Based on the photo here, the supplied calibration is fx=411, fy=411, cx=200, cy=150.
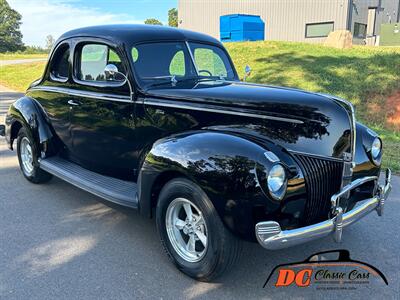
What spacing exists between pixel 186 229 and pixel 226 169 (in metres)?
0.70

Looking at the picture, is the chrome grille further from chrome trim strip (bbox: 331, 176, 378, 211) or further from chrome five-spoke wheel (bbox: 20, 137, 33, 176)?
chrome five-spoke wheel (bbox: 20, 137, 33, 176)

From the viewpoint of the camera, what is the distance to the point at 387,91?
463 inches

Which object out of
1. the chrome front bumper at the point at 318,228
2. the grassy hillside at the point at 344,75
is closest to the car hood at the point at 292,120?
the chrome front bumper at the point at 318,228

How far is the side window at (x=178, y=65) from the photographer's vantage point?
427 centimetres

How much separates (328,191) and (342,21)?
29.8 m

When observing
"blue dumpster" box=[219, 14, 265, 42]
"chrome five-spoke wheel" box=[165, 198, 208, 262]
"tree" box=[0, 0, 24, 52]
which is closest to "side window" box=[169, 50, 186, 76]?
"chrome five-spoke wheel" box=[165, 198, 208, 262]

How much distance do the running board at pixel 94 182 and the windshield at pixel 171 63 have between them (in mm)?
1033

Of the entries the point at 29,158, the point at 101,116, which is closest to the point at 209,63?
the point at 101,116

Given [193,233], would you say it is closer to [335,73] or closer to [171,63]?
[171,63]

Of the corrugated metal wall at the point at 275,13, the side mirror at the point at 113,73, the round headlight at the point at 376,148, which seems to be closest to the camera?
the round headlight at the point at 376,148

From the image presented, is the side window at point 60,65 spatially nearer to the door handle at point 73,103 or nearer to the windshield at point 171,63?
the door handle at point 73,103

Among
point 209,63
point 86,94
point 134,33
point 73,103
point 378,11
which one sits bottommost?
point 73,103

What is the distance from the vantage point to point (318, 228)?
2850 mm

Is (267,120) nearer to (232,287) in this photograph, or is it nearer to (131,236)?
(232,287)
